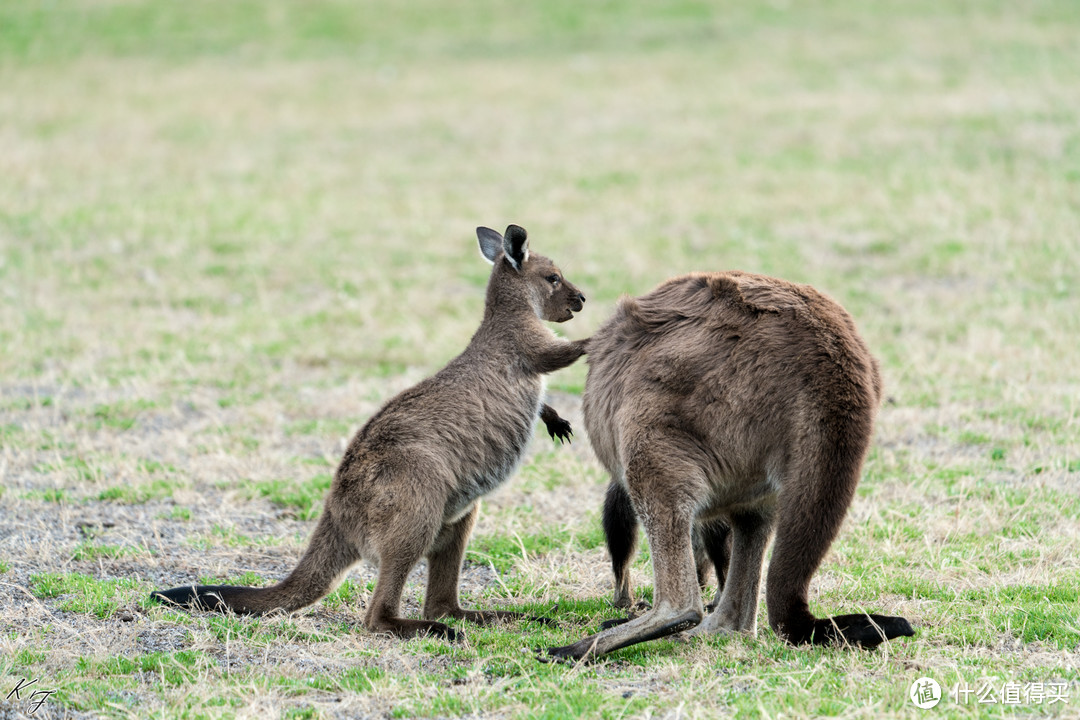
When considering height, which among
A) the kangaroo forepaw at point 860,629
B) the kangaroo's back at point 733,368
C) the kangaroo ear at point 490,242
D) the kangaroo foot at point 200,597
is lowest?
the kangaroo foot at point 200,597

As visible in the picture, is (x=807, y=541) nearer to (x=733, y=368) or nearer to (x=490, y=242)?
(x=733, y=368)

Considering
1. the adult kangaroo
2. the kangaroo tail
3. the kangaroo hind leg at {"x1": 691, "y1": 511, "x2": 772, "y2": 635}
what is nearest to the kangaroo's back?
the adult kangaroo

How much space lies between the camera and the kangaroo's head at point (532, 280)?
571cm

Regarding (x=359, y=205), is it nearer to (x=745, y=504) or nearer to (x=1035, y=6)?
(x=745, y=504)

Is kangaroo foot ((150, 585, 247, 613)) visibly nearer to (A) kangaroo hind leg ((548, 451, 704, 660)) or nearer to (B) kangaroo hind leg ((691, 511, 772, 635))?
(A) kangaroo hind leg ((548, 451, 704, 660))

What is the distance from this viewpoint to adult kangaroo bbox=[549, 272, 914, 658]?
4.12 meters

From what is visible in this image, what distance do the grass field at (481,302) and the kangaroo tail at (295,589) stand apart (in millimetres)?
91

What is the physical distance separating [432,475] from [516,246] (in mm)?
1388

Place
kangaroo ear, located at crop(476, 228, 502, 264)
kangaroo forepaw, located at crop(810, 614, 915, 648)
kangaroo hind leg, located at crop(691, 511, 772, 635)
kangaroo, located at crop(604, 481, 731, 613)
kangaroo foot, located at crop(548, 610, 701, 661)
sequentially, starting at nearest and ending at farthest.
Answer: kangaroo forepaw, located at crop(810, 614, 915, 648) < kangaroo foot, located at crop(548, 610, 701, 661) < kangaroo hind leg, located at crop(691, 511, 772, 635) < kangaroo, located at crop(604, 481, 731, 613) < kangaroo ear, located at crop(476, 228, 502, 264)

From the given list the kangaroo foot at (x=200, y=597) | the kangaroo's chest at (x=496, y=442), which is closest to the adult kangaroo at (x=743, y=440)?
the kangaroo's chest at (x=496, y=442)

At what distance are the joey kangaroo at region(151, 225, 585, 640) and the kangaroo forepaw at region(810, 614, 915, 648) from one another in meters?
1.36

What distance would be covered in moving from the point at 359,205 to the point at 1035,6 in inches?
721

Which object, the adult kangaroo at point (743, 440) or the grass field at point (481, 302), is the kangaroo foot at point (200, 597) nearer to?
the grass field at point (481, 302)

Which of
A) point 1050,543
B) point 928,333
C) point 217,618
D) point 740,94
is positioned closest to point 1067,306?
point 928,333
